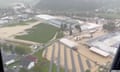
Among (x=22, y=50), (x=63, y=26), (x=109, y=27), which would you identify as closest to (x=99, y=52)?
(x=22, y=50)

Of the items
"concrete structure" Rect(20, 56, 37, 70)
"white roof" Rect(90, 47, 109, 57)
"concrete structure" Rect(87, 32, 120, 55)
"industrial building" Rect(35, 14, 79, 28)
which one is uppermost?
"industrial building" Rect(35, 14, 79, 28)

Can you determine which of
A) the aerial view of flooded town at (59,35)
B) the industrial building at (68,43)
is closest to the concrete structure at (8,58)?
the aerial view of flooded town at (59,35)

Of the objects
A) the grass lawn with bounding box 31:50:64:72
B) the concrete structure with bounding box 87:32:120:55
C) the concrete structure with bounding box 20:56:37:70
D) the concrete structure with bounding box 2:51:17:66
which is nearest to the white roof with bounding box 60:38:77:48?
the concrete structure with bounding box 87:32:120:55

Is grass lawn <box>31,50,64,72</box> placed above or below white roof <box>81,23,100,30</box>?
below

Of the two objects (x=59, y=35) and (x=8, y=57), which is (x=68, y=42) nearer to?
(x=59, y=35)

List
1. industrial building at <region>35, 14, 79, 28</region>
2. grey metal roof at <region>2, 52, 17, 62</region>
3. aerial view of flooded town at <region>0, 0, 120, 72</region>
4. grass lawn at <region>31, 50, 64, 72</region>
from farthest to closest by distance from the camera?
industrial building at <region>35, 14, 79, 28</region>
grey metal roof at <region>2, 52, 17, 62</region>
aerial view of flooded town at <region>0, 0, 120, 72</region>
grass lawn at <region>31, 50, 64, 72</region>

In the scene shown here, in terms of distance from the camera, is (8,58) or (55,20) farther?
(55,20)

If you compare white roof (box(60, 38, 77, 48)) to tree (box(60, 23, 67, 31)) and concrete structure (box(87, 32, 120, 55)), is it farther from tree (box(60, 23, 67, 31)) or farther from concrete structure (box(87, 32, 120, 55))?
tree (box(60, 23, 67, 31))

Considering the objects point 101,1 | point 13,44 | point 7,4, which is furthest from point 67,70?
point 101,1

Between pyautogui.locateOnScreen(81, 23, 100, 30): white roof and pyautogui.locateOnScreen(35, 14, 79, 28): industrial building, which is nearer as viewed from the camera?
pyautogui.locateOnScreen(81, 23, 100, 30): white roof
